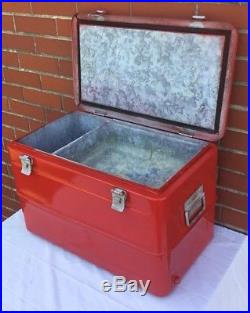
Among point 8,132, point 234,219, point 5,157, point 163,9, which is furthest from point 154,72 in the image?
point 5,157

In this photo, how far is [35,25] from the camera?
5.09 feet

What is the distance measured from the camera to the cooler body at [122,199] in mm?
1006

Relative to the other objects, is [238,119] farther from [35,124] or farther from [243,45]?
[35,124]

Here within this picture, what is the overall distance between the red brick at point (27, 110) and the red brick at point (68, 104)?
0.16 metres

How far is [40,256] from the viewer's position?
126 centimetres

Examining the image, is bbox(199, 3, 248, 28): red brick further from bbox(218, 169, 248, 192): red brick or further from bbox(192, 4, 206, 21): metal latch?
bbox(218, 169, 248, 192): red brick

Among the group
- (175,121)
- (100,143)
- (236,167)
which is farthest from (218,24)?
(100,143)

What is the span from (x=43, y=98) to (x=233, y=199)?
0.88 m

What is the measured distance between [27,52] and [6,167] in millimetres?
701

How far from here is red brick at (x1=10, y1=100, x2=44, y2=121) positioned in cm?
177

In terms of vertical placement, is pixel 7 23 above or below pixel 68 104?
above

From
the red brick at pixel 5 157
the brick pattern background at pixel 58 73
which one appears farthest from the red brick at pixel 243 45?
the red brick at pixel 5 157

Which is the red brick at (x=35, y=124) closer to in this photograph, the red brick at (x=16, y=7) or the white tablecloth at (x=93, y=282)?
the red brick at (x=16, y=7)

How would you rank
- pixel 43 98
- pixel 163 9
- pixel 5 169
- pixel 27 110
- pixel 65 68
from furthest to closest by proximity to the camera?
1. pixel 5 169
2. pixel 27 110
3. pixel 43 98
4. pixel 65 68
5. pixel 163 9
